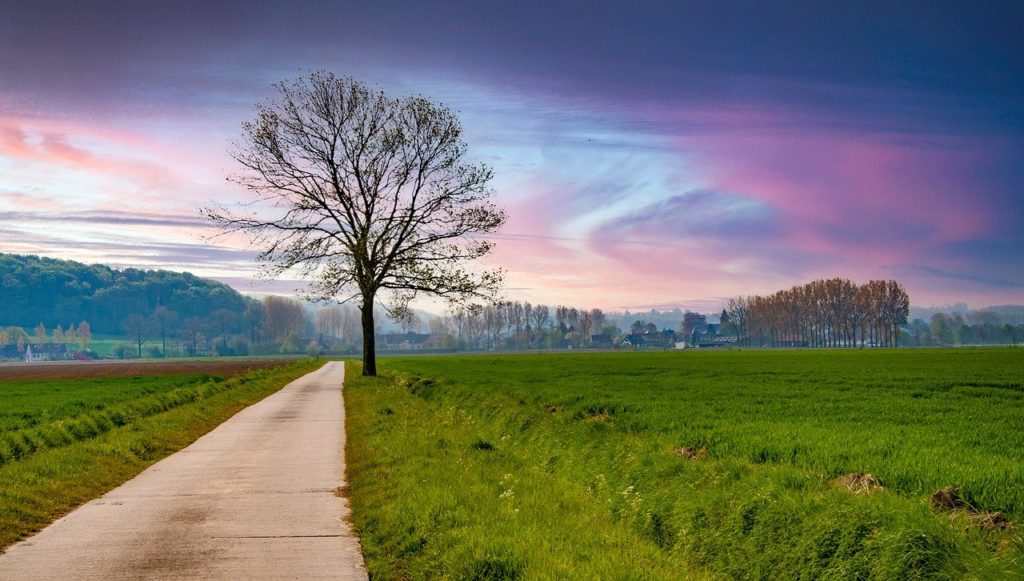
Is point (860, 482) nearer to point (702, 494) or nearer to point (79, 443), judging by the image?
point (702, 494)

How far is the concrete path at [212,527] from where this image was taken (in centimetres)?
805

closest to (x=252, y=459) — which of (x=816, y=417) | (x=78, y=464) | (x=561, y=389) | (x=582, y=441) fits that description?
(x=78, y=464)

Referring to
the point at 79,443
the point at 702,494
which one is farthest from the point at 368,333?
Answer: the point at 702,494

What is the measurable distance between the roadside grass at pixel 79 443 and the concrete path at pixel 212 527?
56cm

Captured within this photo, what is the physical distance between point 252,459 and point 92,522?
5.51 meters

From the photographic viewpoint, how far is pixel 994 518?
7.77 metres

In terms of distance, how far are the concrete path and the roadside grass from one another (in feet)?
1.84

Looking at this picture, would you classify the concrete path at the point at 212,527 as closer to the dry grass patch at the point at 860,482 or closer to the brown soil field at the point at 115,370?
the dry grass patch at the point at 860,482

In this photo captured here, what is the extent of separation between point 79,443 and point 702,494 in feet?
51.7

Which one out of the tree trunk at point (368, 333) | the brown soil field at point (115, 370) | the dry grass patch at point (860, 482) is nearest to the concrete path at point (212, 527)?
the dry grass patch at point (860, 482)

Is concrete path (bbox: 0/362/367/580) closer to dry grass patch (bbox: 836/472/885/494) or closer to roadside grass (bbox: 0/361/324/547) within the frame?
roadside grass (bbox: 0/361/324/547)

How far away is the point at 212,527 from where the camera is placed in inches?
389

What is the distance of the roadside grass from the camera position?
11.8 metres

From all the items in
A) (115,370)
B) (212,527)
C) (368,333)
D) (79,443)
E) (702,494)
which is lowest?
(115,370)
